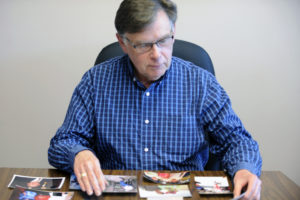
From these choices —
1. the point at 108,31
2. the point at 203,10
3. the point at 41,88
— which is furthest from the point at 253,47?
the point at 41,88

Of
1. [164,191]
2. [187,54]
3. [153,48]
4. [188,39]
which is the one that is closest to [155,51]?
[153,48]

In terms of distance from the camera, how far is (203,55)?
69.3 inches

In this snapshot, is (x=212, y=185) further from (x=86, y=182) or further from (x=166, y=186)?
(x=86, y=182)

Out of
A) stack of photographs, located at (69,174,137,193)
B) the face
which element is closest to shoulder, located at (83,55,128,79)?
the face

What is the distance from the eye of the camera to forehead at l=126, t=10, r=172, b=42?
4.50ft

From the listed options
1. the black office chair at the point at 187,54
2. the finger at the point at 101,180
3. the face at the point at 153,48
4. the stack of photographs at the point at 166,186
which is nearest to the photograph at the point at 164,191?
the stack of photographs at the point at 166,186

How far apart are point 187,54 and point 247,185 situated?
770 millimetres

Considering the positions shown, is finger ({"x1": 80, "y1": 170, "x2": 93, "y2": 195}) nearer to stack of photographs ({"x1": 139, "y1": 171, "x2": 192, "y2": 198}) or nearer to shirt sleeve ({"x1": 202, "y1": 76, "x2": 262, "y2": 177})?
stack of photographs ({"x1": 139, "y1": 171, "x2": 192, "y2": 198})

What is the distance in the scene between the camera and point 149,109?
4.97 ft

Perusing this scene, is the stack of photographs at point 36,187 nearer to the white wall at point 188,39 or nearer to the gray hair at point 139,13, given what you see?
the gray hair at point 139,13

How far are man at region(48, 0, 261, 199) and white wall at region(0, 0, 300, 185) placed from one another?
2.13 feet

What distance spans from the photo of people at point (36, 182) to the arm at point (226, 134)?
0.59 m

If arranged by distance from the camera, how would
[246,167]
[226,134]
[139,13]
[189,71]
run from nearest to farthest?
[246,167] < [139,13] < [226,134] < [189,71]

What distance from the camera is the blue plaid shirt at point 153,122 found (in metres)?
1.50
